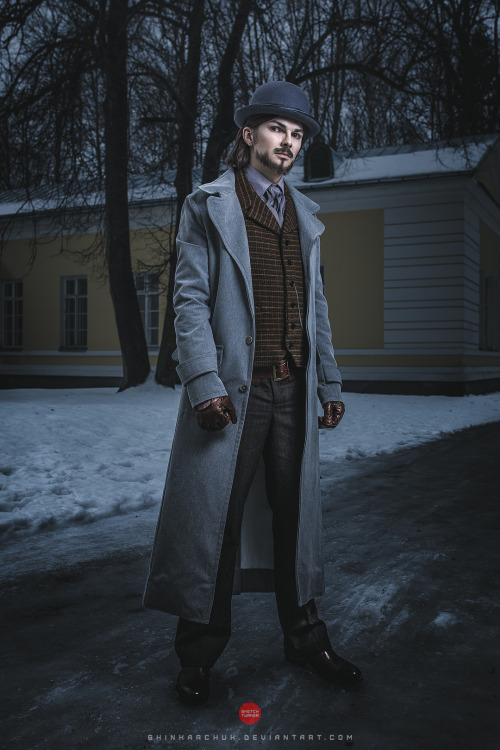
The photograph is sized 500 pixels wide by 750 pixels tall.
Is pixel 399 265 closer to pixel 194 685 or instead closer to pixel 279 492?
pixel 279 492

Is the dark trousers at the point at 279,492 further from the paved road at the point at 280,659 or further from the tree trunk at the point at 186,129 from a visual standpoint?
the tree trunk at the point at 186,129

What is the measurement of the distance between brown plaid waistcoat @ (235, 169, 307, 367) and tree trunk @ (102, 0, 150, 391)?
10.7m

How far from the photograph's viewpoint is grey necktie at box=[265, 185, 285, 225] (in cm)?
282

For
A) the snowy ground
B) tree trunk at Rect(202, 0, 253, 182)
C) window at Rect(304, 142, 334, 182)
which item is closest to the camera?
the snowy ground

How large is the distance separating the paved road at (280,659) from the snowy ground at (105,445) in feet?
3.65

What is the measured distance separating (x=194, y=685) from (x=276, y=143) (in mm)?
1901

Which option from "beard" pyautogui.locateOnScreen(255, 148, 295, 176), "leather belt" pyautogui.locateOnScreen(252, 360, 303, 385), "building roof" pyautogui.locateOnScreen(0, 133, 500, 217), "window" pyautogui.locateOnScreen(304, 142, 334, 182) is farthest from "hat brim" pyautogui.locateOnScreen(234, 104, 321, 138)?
"window" pyautogui.locateOnScreen(304, 142, 334, 182)

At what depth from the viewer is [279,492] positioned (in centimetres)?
278

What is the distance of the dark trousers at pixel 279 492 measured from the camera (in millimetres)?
2654

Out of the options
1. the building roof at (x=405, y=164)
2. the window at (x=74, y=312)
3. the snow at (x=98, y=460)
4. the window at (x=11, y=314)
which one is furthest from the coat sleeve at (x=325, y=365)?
the window at (x=11, y=314)

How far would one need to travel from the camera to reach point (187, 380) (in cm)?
254

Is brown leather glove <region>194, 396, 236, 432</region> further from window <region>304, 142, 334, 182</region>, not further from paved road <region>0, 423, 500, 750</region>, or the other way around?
window <region>304, 142, 334, 182</region>

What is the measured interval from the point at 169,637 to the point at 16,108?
33.8ft

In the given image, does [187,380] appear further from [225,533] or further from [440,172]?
[440,172]
